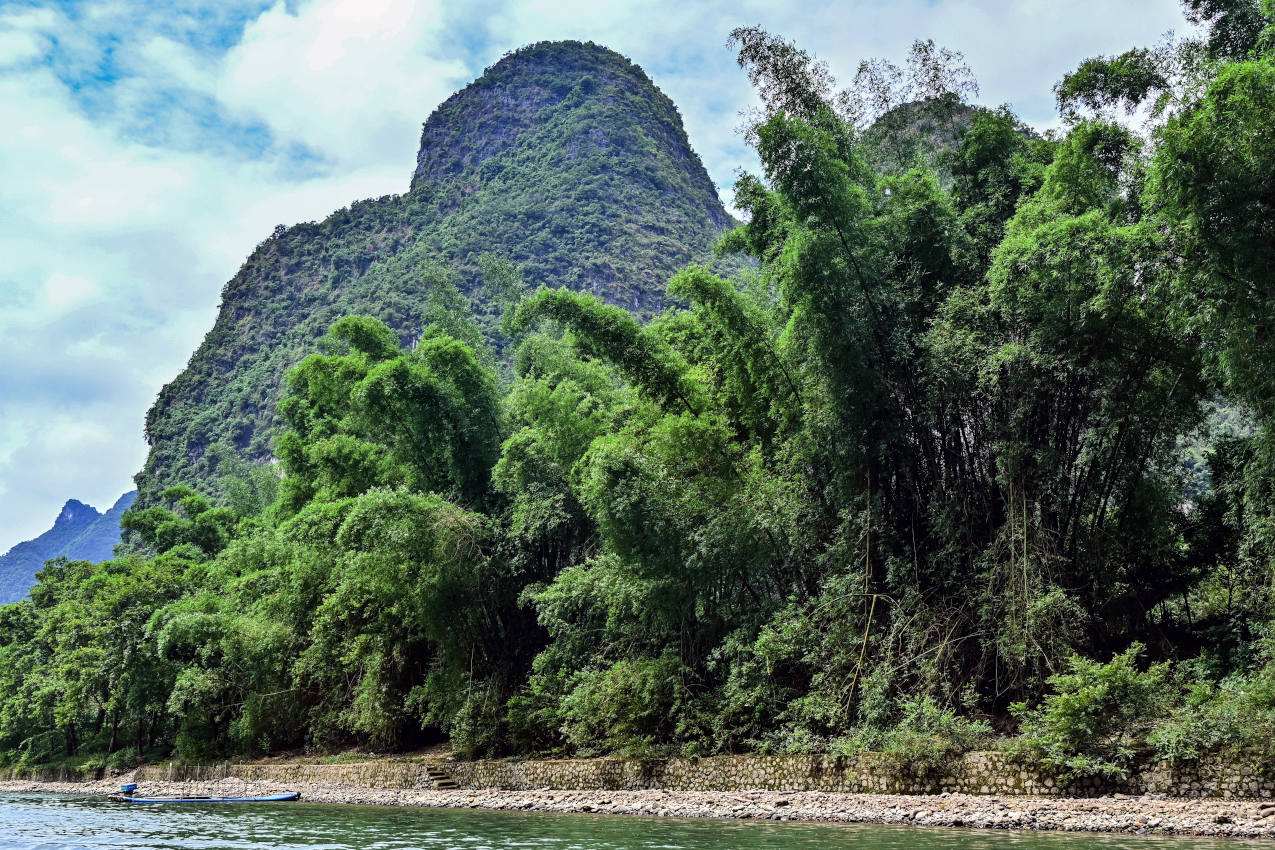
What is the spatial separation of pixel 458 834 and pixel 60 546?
214 meters

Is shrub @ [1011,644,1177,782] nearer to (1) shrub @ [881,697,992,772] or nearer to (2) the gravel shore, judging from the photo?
(2) the gravel shore

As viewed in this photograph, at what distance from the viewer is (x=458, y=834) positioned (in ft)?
34.6

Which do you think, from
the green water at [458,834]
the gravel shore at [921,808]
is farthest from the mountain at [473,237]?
the gravel shore at [921,808]

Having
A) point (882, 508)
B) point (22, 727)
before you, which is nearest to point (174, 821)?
point (882, 508)

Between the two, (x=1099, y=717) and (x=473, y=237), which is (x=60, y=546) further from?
(x=1099, y=717)

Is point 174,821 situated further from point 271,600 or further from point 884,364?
point 884,364

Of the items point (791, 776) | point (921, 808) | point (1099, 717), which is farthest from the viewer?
point (791, 776)

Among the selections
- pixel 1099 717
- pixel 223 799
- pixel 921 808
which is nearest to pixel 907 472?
pixel 1099 717

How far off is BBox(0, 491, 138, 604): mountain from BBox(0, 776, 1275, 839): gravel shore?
161206 millimetres

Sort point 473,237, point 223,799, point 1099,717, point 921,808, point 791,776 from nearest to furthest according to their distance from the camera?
point 1099,717
point 921,808
point 791,776
point 223,799
point 473,237

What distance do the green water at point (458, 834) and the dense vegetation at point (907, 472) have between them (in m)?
1.87

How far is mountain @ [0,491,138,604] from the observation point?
15788 centimetres

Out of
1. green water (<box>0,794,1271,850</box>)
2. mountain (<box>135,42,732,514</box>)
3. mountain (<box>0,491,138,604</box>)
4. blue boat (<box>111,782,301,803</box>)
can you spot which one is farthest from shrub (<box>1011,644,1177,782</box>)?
mountain (<box>0,491,138,604</box>)

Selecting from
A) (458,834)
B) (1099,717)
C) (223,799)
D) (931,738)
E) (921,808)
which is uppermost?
(1099,717)
